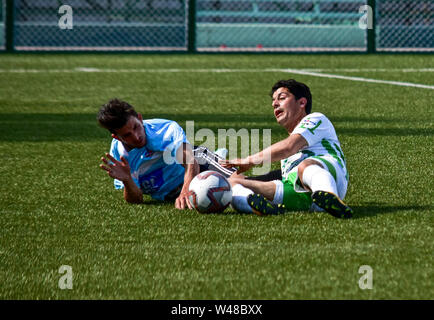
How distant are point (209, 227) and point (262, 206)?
37 cm

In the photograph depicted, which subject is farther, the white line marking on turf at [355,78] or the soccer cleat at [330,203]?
the white line marking on turf at [355,78]

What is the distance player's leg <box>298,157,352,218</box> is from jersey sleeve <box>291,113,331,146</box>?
0.14m

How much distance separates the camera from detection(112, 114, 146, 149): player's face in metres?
5.12

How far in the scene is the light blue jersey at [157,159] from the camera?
207 inches

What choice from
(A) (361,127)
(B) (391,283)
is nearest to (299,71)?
(A) (361,127)

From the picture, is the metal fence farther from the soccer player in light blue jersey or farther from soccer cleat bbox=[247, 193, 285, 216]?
soccer cleat bbox=[247, 193, 285, 216]

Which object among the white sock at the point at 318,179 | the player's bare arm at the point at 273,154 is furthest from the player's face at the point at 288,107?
the white sock at the point at 318,179

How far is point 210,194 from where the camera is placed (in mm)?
4949

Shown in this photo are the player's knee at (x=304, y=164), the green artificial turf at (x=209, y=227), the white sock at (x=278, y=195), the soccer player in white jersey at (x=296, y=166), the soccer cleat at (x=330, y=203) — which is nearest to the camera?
the green artificial turf at (x=209, y=227)
